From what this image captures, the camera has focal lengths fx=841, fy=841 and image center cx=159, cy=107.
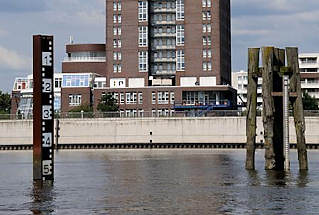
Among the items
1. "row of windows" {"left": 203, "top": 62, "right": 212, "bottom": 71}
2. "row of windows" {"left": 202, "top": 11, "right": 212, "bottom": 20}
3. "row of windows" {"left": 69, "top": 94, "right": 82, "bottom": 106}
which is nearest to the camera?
"row of windows" {"left": 202, "top": 11, "right": 212, "bottom": 20}

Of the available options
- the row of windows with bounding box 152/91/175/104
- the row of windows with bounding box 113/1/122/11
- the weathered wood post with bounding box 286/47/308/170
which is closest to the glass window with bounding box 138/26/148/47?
the row of windows with bounding box 113/1/122/11

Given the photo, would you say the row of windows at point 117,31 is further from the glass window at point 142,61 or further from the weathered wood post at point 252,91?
the weathered wood post at point 252,91

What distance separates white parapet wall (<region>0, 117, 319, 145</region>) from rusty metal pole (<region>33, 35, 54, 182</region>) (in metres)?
94.6

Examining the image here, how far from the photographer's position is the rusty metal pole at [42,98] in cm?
4400

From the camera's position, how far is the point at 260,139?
129250 mm

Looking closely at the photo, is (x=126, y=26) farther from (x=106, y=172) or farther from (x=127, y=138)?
(x=106, y=172)

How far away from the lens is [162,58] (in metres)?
196

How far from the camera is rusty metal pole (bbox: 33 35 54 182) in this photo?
44.0m

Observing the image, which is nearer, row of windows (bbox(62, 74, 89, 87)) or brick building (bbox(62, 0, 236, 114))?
brick building (bbox(62, 0, 236, 114))

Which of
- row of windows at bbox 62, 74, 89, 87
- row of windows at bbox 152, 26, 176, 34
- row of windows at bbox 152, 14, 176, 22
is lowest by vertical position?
row of windows at bbox 62, 74, 89, 87

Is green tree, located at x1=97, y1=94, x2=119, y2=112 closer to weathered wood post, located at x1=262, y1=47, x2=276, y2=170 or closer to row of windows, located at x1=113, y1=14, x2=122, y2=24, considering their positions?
row of windows, located at x1=113, y1=14, x2=122, y2=24

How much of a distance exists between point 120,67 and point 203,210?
509 ft

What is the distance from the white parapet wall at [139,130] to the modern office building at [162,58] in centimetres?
4078

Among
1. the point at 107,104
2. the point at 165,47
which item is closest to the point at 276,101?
the point at 107,104
